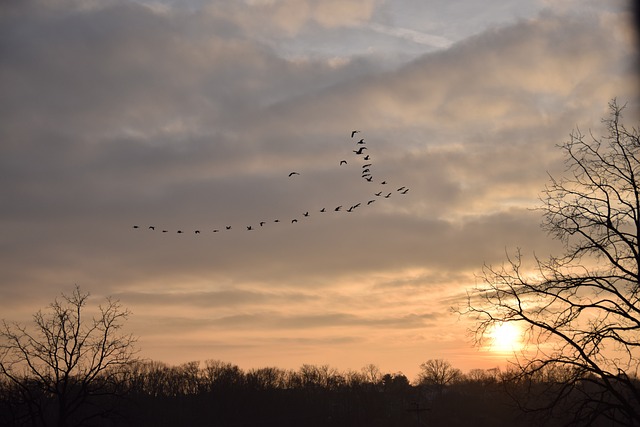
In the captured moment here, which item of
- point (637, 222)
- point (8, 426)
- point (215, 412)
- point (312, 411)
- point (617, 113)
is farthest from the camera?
point (312, 411)

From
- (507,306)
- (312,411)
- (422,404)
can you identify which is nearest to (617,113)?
(507,306)

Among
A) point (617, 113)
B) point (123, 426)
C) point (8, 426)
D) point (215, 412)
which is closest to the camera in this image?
point (617, 113)

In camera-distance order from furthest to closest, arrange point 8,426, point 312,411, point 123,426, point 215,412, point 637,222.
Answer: point 312,411, point 215,412, point 123,426, point 8,426, point 637,222

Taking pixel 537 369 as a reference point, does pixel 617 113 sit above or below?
above

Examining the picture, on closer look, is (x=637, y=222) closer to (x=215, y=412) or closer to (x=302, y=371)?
(x=215, y=412)

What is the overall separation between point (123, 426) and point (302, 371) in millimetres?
60807

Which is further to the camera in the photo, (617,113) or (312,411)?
(312,411)

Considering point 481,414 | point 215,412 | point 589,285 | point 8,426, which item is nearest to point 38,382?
point 8,426

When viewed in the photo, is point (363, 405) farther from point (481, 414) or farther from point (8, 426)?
point (8, 426)

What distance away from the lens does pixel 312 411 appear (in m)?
127

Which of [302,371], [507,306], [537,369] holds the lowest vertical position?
[537,369]

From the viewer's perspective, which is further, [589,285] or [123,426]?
[123,426]

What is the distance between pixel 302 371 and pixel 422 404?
1090 inches

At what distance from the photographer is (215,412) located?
116062 millimetres
